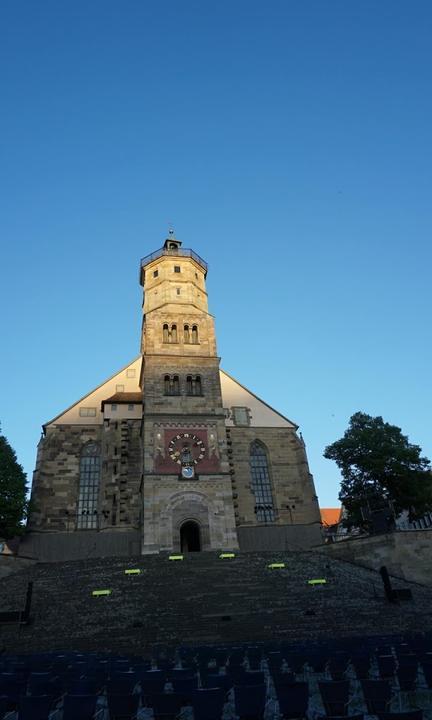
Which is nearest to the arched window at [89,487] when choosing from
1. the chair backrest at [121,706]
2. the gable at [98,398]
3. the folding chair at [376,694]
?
the gable at [98,398]

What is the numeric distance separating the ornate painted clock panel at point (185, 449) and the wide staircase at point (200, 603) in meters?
7.18

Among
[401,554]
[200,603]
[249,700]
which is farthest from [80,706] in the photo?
[401,554]

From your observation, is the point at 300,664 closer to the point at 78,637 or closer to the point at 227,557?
the point at 78,637

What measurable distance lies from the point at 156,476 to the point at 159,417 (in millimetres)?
4492

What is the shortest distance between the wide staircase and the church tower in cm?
413

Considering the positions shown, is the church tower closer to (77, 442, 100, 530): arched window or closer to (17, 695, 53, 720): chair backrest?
(77, 442, 100, 530): arched window

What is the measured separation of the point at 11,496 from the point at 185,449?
11.9m

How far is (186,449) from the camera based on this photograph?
36.5 metres

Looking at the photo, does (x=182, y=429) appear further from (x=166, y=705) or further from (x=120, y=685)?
(x=166, y=705)

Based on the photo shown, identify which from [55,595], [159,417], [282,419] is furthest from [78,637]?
[282,419]

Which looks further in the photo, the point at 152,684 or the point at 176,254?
the point at 176,254

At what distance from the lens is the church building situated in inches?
1369

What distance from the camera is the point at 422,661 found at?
11211 mm

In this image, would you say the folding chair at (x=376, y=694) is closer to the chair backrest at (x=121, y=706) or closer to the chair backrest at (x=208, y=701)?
the chair backrest at (x=208, y=701)
